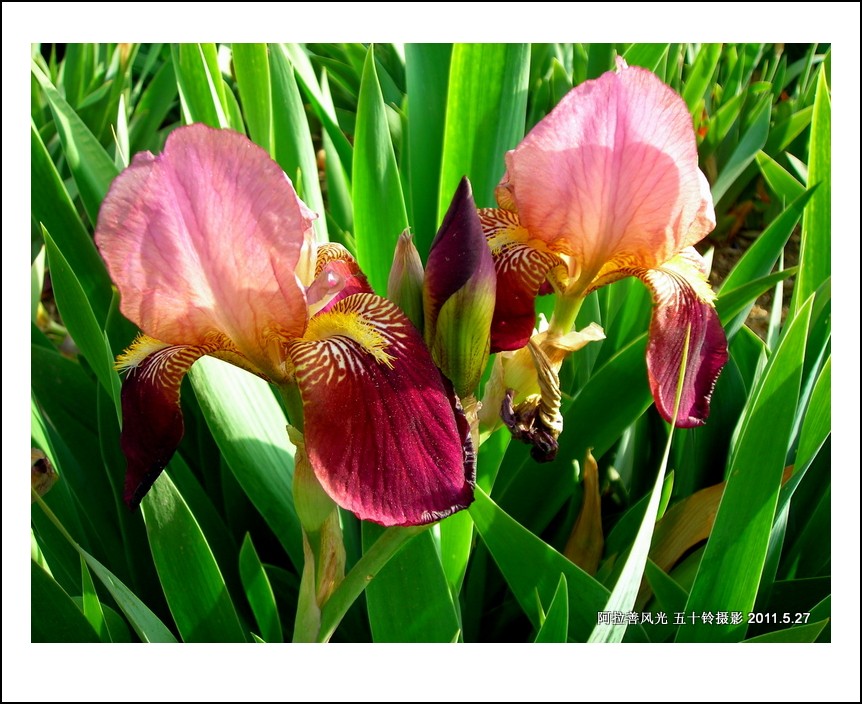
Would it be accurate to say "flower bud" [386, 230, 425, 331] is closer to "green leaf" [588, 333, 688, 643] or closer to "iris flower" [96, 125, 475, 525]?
"iris flower" [96, 125, 475, 525]

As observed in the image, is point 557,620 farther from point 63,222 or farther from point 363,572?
point 63,222

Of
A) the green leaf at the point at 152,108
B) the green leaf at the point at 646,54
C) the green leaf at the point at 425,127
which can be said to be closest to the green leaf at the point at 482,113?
the green leaf at the point at 425,127

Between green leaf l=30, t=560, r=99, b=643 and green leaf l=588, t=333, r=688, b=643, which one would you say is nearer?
green leaf l=588, t=333, r=688, b=643

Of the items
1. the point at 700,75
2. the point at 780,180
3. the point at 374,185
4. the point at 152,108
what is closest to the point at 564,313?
the point at 374,185

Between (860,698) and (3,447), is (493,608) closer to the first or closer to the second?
(860,698)

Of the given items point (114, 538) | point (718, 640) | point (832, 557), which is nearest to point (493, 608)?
point (718, 640)

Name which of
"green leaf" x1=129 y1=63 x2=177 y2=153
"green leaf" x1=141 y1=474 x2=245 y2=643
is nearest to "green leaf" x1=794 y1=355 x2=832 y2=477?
"green leaf" x1=141 y1=474 x2=245 y2=643

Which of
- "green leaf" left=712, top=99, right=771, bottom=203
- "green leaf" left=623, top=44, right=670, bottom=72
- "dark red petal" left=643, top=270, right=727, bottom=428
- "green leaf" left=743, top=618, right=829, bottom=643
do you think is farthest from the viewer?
"green leaf" left=712, top=99, right=771, bottom=203
